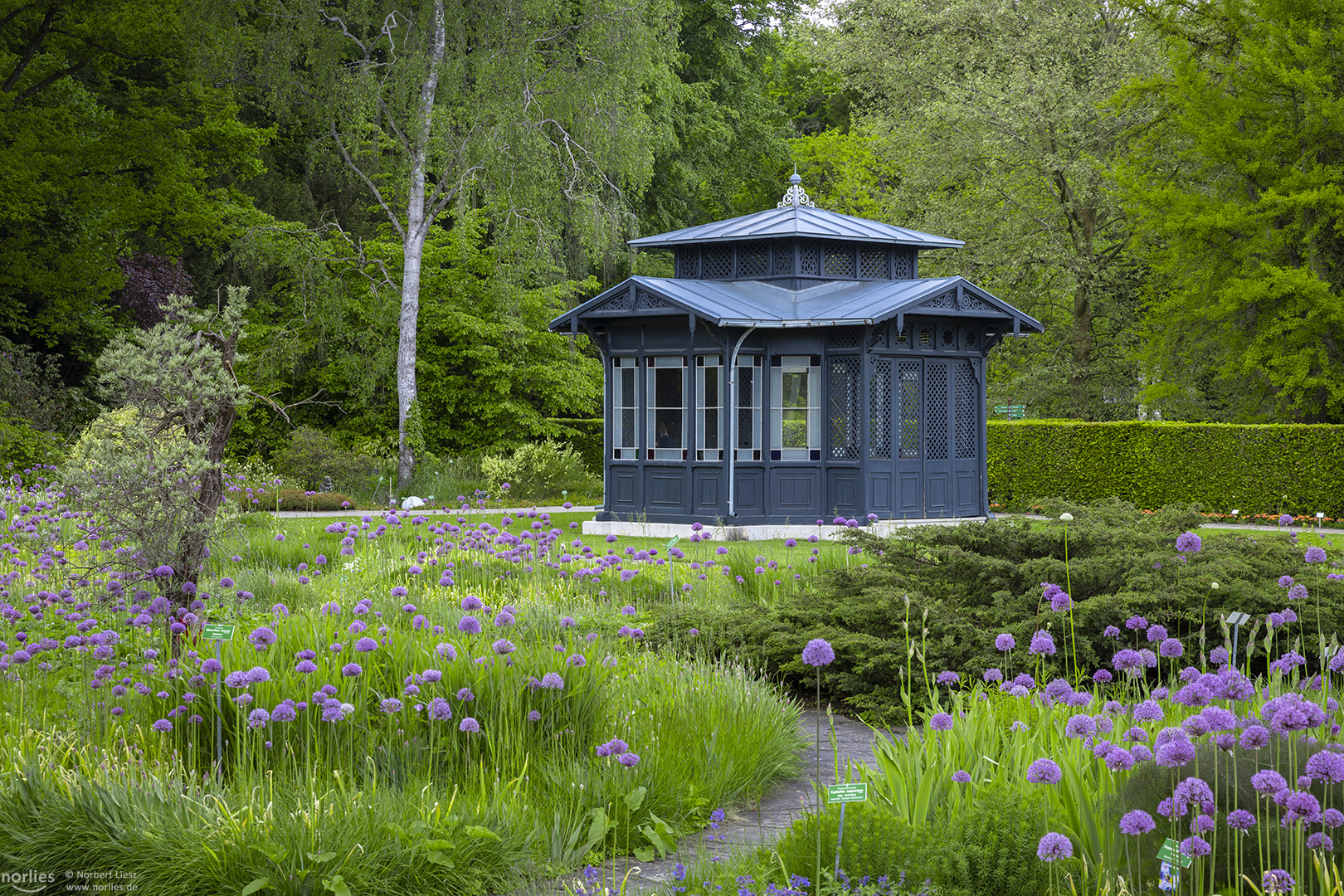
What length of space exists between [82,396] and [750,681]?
2100cm

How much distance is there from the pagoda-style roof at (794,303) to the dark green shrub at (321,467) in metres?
6.22

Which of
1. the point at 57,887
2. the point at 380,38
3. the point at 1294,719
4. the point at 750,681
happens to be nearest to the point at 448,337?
the point at 380,38

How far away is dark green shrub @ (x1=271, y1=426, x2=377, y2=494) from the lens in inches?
837

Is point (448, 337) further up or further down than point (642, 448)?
further up


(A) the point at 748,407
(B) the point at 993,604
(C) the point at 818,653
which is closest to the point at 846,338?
(A) the point at 748,407

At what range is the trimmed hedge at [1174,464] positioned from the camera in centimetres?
1839

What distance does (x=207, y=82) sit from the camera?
23.1 meters

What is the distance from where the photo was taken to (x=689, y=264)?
17875 millimetres

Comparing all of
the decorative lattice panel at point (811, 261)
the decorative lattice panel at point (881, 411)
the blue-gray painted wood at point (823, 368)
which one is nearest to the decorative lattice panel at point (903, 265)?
the blue-gray painted wood at point (823, 368)

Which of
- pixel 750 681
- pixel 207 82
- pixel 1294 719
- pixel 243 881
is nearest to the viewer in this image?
pixel 1294 719

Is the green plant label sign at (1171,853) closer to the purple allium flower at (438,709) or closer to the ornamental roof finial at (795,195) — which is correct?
the purple allium flower at (438,709)

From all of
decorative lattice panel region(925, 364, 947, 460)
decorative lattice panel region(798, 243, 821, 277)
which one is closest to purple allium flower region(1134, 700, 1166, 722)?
decorative lattice panel region(925, 364, 947, 460)

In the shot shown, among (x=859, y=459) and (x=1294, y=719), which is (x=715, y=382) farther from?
(x=1294, y=719)

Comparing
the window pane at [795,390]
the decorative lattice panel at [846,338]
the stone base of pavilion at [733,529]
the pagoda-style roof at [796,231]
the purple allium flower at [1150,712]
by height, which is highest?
the pagoda-style roof at [796,231]
